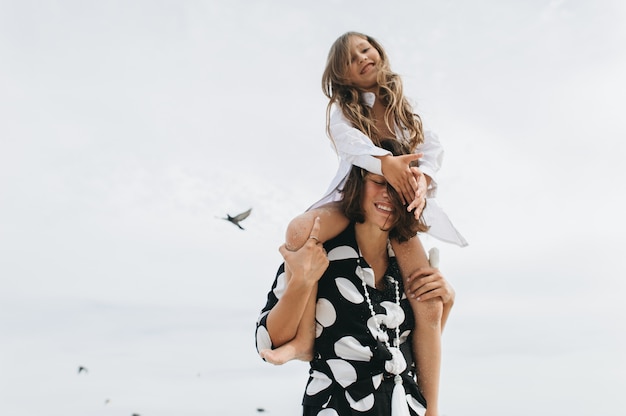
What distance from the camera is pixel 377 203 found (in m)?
3.61

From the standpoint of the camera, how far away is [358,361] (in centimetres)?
340

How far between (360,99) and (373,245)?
A: 101 cm

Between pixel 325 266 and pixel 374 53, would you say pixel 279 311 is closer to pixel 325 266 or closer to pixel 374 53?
pixel 325 266

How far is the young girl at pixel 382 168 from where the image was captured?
138 inches

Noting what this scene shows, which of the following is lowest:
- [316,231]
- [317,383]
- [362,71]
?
[317,383]

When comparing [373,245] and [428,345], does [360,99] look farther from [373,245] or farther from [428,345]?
[428,345]

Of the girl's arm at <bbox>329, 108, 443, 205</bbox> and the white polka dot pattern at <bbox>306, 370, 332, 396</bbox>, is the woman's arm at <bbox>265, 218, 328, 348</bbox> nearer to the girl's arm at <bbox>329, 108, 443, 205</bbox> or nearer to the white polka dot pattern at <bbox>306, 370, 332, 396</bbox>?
the white polka dot pattern at <bbox>306, 370, 332, 396</bbox>

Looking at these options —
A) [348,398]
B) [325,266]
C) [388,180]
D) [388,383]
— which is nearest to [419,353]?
[388,383]

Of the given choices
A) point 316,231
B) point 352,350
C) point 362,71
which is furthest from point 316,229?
point 362,71

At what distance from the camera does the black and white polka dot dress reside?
337 cm

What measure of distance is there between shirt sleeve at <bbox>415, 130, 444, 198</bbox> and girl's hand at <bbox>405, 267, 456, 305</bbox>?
576 mm

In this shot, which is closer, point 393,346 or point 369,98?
point 393,346

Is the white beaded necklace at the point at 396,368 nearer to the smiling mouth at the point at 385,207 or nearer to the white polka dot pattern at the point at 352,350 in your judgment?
the white polka dot pattern at the point at 352,350

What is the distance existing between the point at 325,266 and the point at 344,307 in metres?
0.26
